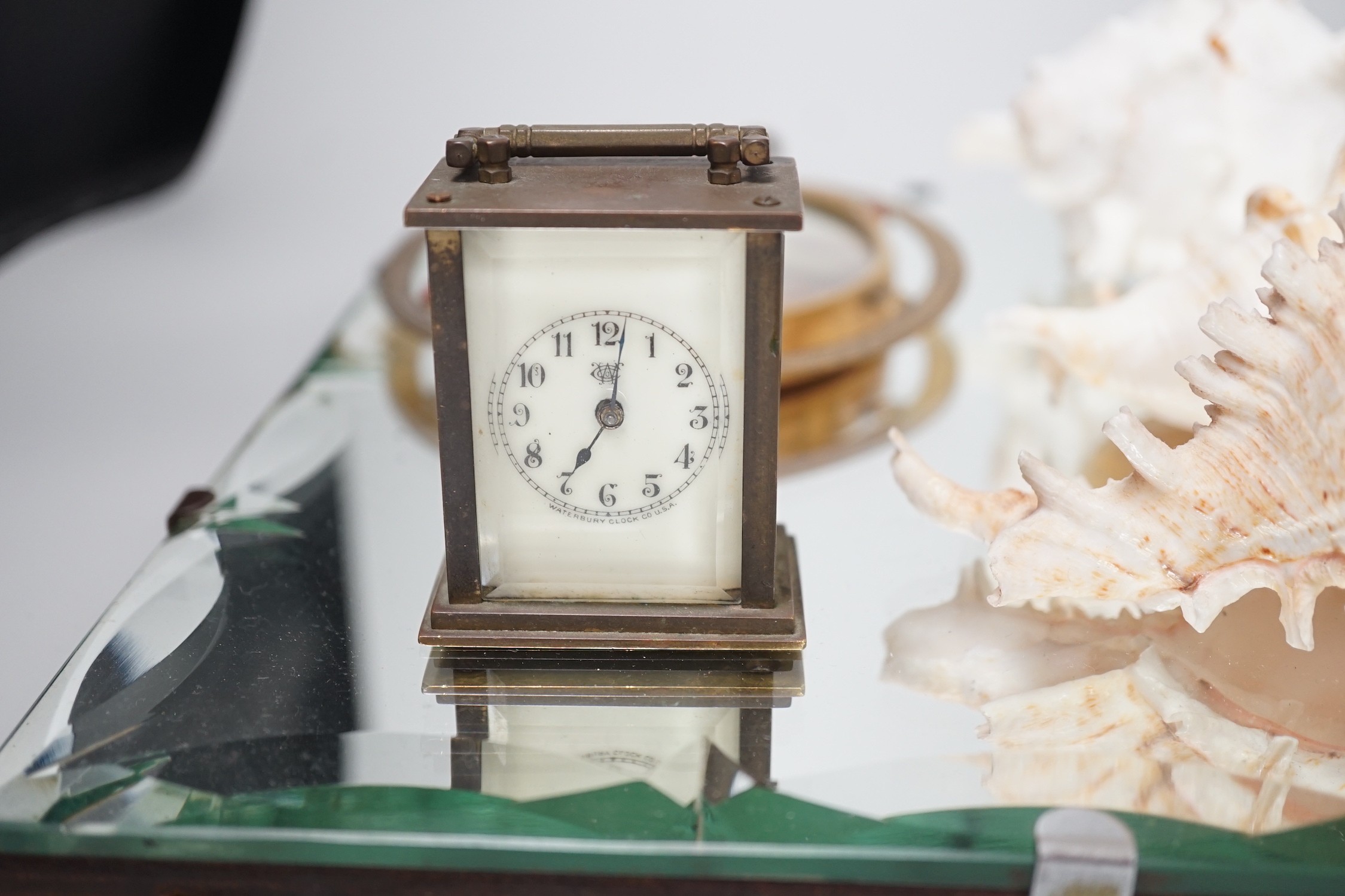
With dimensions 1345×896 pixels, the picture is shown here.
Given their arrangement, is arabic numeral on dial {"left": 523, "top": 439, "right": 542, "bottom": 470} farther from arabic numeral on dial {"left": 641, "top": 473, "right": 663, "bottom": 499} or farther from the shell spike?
the shell spike

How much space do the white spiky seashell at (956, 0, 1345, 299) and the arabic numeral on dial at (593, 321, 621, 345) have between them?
0.57 meters

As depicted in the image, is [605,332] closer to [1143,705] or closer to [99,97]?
[1143,705]

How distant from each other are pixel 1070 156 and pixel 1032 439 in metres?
0.38

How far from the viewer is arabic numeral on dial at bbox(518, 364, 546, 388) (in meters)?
0.76

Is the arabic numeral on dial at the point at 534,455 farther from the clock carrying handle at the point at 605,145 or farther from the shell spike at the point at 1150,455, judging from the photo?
the shell spike at the point at 1150,455

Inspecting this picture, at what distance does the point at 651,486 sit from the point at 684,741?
0.49 feet

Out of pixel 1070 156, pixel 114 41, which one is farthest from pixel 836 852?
pixel 114 41

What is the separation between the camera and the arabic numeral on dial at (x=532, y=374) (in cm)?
76

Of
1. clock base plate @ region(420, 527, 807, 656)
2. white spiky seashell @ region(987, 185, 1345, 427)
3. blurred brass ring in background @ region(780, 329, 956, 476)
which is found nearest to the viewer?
clock base plate @ region(420, 527, 807, 656)

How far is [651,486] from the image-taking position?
79cm

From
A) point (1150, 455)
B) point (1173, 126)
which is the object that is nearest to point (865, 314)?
point (1173, 126)

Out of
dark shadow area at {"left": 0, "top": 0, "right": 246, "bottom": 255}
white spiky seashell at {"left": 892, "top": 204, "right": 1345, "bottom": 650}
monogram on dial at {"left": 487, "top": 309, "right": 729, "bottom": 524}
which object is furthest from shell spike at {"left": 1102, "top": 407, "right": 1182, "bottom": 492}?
dark shadow area at {"left": 0, "top": 0, "right": 246, "bottom": 255}

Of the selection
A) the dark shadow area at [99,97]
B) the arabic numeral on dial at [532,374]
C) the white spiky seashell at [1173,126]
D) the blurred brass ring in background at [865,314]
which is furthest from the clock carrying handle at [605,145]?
the dark shadow area at [99,97]

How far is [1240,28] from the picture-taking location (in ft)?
4.00
